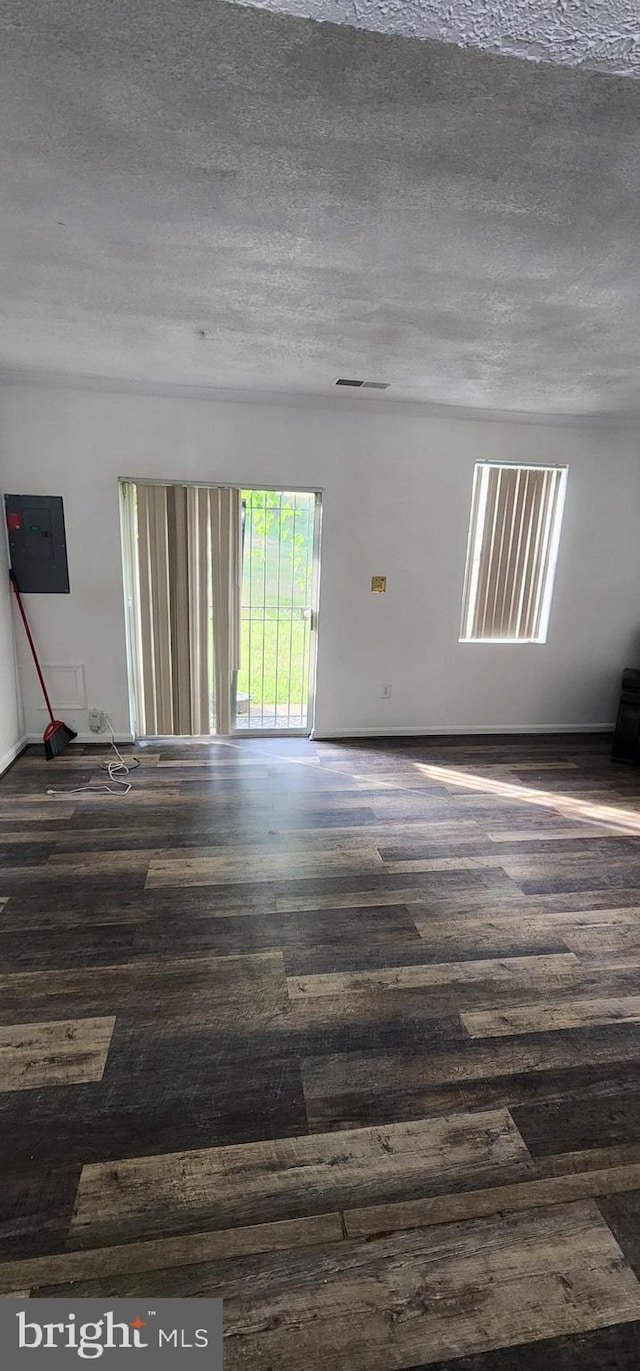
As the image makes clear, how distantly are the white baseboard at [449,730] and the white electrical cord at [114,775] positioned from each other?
1460 millimetres

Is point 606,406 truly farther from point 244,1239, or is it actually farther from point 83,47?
point 244,1239

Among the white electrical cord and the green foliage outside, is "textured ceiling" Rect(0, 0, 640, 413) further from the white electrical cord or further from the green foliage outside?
the white electrical cord

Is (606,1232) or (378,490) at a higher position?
(378,490)

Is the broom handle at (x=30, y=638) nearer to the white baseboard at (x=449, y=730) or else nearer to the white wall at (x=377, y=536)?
the white wall at (x=377, y=536)

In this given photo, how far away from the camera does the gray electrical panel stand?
3.84 metres

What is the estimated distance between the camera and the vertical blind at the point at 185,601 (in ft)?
13.2

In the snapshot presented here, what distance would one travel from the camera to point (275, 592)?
4.29 m

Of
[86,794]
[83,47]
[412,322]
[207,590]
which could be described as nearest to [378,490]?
[207,590]

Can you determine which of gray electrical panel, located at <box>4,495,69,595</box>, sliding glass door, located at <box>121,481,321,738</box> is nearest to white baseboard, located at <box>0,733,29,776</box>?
sliding glass door, located at <box>121,481,321,738</box>

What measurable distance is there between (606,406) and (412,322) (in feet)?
7.01

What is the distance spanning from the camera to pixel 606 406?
12.7 ft

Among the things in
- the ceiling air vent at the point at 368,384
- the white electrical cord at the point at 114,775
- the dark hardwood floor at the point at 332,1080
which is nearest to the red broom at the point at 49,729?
the white electrical cord at the point at 114,775

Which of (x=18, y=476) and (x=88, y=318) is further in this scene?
(x=18, y=476)

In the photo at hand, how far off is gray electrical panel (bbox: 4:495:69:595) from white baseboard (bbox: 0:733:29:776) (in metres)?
1.09
